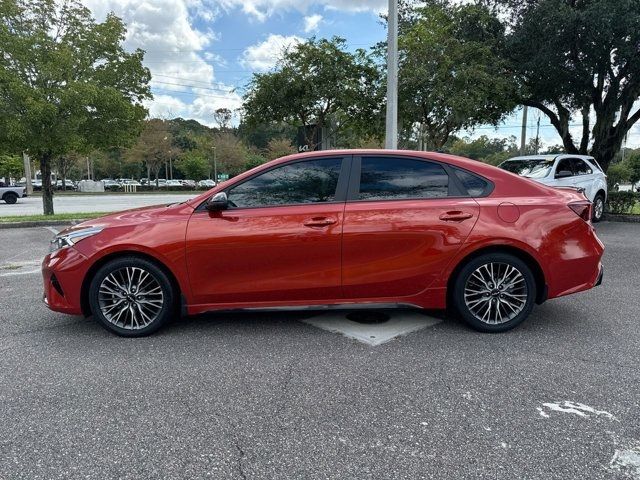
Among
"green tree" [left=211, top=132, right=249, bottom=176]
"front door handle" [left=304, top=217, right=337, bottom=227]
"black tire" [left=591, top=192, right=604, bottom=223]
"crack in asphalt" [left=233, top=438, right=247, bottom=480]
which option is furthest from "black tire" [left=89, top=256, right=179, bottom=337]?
"green tree" [left=211, top=132, right=249, bottom=176]

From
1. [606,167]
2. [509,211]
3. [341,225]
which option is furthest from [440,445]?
[606,167]

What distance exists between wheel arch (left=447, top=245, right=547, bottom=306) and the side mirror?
6.80 ft

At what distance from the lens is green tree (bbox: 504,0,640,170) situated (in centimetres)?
1127

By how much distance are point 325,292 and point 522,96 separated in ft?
42.2

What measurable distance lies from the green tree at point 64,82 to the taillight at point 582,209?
12.5 m

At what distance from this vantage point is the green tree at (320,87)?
1445 cm

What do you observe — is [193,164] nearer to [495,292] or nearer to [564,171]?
[564,171]

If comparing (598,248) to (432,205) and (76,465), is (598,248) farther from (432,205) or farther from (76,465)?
(76,465)

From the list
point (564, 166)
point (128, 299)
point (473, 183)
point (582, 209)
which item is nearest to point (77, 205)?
point (564, 166)

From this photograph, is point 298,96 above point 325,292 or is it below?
above

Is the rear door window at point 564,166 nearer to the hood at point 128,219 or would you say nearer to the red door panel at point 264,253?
the red door panel at point 264,253

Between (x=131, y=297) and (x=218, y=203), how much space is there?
1.14 meters

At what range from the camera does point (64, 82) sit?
12969 mm

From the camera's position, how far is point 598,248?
416 centimetres
